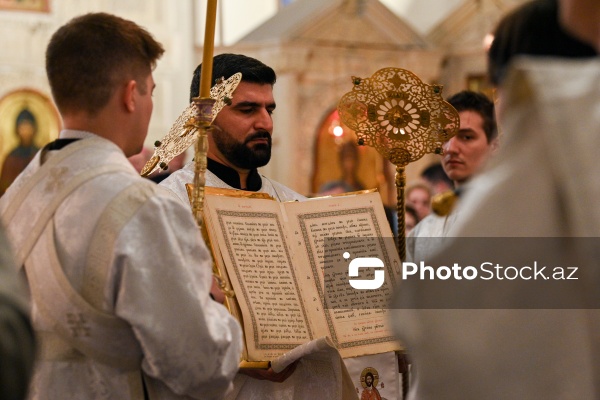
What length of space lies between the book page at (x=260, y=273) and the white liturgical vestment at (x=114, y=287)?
0.71 m

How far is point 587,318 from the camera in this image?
1.47 m

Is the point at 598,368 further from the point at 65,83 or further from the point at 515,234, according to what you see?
the point at 65,83

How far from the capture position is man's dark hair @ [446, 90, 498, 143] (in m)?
4.90

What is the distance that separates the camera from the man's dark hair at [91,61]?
2.70 m

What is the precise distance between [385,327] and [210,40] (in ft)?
4.06

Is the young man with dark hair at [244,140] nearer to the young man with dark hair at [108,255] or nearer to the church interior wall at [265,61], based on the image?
the young man with dark hair at [108,255]

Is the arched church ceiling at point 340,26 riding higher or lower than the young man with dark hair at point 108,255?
higher

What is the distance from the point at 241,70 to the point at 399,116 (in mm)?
706

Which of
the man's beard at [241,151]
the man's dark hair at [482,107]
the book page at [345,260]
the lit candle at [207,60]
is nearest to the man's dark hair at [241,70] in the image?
the man's beard at [241,151]

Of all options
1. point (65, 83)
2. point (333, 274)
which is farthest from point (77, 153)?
point (333, 274)

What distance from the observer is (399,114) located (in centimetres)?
405

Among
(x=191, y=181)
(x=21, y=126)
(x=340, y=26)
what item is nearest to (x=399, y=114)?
(x=191, y=181)

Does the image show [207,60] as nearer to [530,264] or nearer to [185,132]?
[185,132]

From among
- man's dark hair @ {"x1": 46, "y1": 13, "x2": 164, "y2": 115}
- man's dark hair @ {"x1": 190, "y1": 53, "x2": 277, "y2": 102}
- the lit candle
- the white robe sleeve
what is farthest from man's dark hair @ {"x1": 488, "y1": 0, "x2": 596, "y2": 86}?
man's dark hair @ {"x1": 190, "y1": 53, "x2": 277, "y2": 102}
